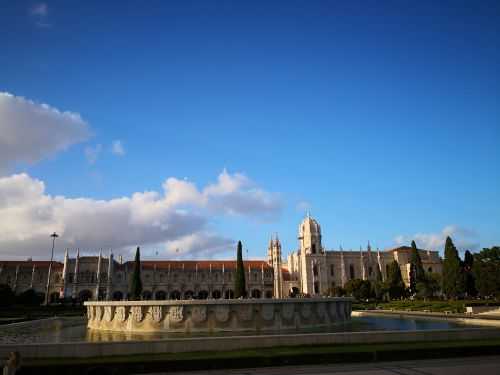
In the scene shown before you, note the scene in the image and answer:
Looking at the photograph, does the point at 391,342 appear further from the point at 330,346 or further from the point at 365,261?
the point at 365,261

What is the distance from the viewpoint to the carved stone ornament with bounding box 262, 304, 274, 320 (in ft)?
69.9

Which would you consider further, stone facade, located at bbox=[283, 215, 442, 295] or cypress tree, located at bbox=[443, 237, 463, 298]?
stone facade, located at bbox=[283, 215, 442, 295]

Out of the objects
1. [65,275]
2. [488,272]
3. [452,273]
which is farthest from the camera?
[65,275]

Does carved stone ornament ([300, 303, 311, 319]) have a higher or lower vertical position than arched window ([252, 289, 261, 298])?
lower

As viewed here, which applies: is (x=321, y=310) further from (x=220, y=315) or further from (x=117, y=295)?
(x=117, y=295)

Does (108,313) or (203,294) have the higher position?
(203,294)

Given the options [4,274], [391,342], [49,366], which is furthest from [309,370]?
[4,274]

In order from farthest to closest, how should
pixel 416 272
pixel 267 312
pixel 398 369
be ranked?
1. pixel 416 272
2. pixel 267 312
3. pixel 398 369

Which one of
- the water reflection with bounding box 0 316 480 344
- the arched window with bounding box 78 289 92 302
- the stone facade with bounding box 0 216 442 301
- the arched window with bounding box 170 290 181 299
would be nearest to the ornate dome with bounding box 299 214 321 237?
the stone facade with bounding box 0 216 442 301

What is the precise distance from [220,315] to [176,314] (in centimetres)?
228

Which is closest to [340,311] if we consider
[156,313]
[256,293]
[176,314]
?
[176,314]

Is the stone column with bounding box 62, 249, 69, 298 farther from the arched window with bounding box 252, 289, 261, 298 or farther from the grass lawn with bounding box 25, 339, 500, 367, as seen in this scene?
the grass lawn with bounding box 25, 339, 500, 367

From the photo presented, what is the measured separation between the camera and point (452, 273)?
53406 millimetres

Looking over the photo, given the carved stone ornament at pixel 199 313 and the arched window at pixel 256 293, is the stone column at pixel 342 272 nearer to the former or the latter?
the arched window at pixel 256 293
